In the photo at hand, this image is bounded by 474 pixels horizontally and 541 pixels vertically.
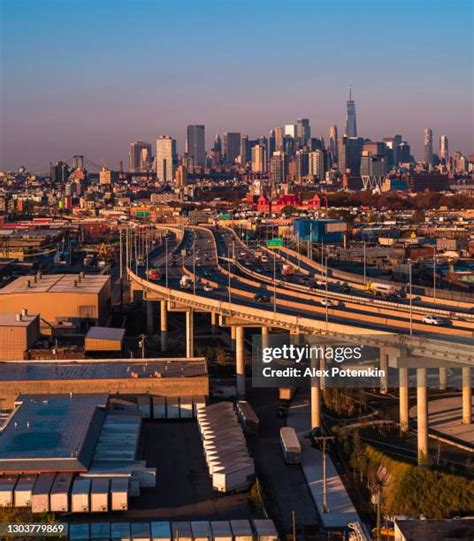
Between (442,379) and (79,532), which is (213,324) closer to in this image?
(442,379)

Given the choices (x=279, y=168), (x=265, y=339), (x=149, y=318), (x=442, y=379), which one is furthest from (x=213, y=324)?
(x=279, y=168)

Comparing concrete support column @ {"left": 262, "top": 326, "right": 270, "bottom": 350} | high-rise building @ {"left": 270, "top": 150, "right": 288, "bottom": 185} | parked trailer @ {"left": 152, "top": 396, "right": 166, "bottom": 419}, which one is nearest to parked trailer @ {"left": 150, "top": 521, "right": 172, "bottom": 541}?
parked trailer @ {"left": 152, "top": 396, "right": 166, "bottom": 419}

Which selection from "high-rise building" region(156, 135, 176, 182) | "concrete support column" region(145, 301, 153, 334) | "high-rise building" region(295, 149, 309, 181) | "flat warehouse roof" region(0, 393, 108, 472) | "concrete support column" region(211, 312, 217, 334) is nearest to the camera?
"flat warehouse roof" region(0, 393, 108, 472)

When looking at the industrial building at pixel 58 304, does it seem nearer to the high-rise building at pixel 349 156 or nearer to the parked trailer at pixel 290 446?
the parked trailer at pixel 290 446

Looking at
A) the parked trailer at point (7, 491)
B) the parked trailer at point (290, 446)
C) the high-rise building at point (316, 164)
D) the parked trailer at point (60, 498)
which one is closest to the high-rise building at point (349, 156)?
the high-rise building at point (316, 164)

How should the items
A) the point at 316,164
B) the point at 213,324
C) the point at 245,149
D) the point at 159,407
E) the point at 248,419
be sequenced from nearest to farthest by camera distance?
1. the point at 248,419
2. the point at 159,407
3. the point at 213,324
4. the point at 316,164
5. the point at 245,149

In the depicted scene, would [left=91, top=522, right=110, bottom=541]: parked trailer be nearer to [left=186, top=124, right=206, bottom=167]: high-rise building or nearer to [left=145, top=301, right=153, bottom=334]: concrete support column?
[left=145, top=301, right=153, bottom=334]: concrete support column
